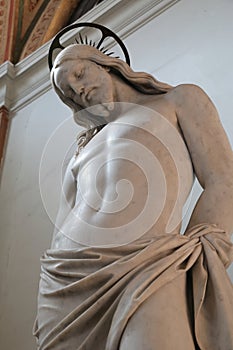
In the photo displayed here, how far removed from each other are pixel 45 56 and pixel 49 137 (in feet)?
2.41

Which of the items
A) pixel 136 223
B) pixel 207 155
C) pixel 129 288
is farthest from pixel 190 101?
pixel 129 288

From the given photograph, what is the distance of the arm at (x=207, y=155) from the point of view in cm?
215

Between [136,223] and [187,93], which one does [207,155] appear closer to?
[187,93]

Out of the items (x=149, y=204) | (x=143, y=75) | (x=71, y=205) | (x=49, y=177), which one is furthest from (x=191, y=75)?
(x=149, y=204)

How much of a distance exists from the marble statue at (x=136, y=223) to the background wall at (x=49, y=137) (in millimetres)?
1040

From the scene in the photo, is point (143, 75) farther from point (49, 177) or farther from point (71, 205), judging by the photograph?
point (49, 177)

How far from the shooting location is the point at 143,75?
8.50 feet

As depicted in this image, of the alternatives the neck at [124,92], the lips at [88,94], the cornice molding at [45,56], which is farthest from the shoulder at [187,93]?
the cornice molding at [45,56]

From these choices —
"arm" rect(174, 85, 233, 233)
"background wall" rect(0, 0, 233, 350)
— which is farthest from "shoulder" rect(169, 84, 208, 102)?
"background wall" rect(0, 0, 233, 350)

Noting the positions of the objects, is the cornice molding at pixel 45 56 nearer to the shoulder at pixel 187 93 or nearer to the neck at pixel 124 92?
the neck at pixel 124 92

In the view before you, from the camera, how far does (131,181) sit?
2.18m

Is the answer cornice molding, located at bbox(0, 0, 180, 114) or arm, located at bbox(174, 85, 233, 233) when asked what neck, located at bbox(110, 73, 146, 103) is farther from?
cornice molding, located at bbox(0, 0, 180, 114)

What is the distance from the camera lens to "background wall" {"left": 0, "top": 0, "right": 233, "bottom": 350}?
367cm

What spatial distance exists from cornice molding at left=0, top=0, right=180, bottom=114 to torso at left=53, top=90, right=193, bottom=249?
2182mm
